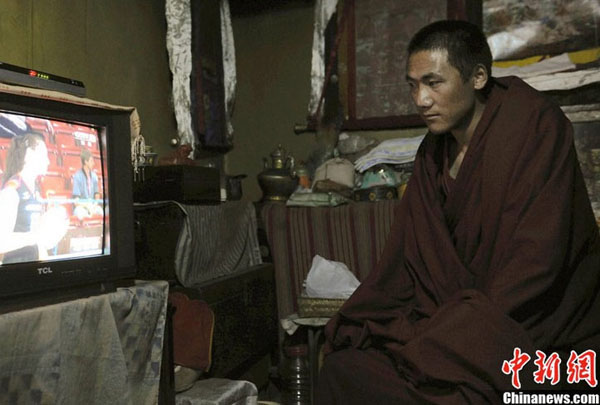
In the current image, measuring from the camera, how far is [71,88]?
160 centimetres

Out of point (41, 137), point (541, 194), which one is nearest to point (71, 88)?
point (41, 137)

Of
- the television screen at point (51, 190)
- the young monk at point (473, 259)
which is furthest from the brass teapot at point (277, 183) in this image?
the television screen at point (51, 190)

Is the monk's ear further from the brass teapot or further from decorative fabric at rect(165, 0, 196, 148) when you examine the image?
decorative fabric at rect(165, 0, 196, 148)

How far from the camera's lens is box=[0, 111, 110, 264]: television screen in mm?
1303

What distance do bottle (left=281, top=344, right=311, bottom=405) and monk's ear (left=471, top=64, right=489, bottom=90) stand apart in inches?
61.4

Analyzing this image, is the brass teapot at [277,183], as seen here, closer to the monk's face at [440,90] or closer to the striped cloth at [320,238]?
the striped cloth at [320,238]

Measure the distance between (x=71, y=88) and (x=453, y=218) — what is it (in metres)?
1.28

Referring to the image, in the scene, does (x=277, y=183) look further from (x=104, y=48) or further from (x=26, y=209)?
(x=26, y=209)

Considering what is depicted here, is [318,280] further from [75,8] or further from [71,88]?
[75,8]

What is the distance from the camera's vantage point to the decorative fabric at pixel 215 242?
2260 mm

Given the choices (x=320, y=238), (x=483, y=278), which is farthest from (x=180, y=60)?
(x=483, y=278)

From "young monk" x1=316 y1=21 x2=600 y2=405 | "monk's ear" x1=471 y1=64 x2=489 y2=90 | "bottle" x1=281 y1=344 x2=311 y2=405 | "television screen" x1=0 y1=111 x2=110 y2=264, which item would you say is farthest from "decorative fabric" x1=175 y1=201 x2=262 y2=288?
"monk's ear" x1=471 y1=64 x2=489 y2=90

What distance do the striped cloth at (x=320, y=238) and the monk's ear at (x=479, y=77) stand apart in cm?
130

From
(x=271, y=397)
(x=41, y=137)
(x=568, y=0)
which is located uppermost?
(x=568, y=0)
